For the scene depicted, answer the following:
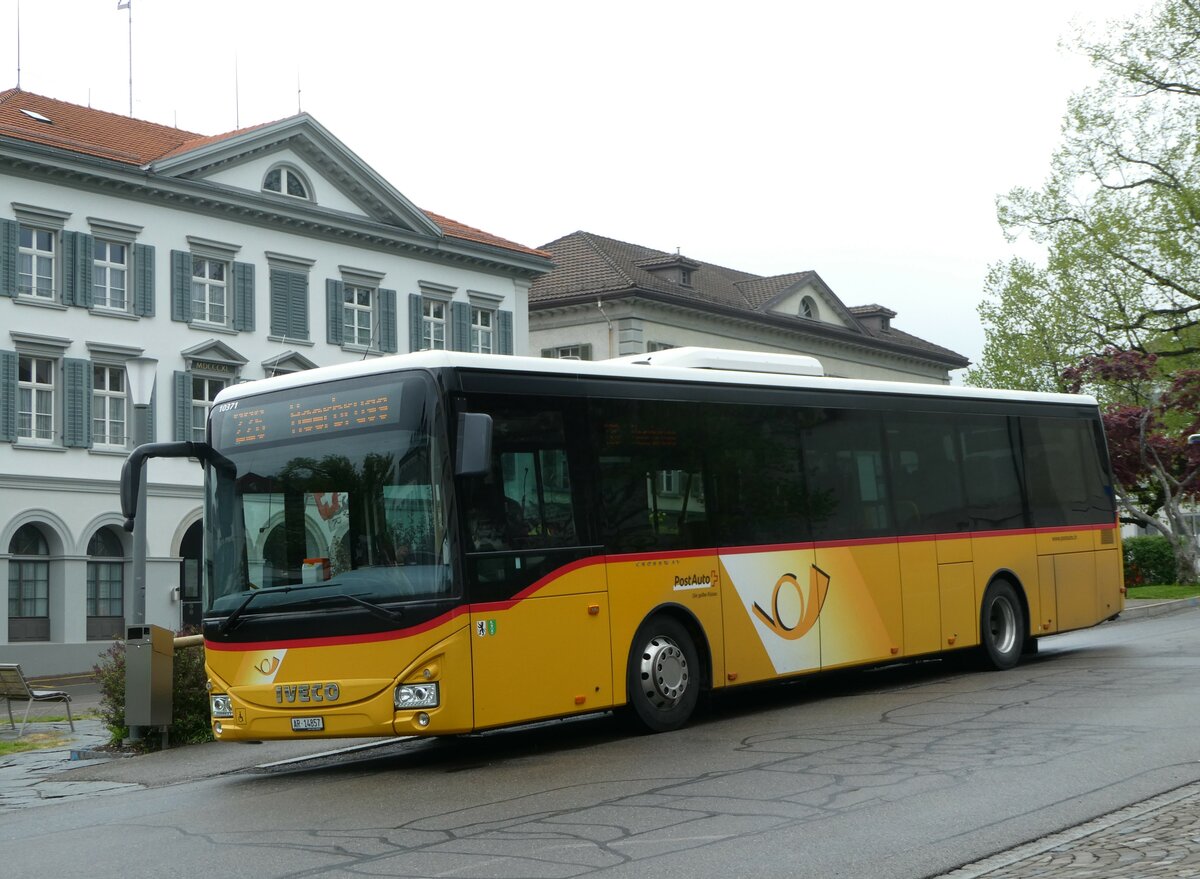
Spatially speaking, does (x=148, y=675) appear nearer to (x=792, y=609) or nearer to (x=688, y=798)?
(x=792, y=609)

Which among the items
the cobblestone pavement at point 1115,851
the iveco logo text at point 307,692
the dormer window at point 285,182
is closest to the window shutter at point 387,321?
the dormer window at point 285,182

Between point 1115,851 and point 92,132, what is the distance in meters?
37.7

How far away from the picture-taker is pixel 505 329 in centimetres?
4931

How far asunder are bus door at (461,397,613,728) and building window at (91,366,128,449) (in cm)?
2734

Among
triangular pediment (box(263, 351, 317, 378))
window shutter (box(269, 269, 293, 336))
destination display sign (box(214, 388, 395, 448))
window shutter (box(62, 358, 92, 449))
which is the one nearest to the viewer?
destination display sign (box(214, 388, 395, 448))

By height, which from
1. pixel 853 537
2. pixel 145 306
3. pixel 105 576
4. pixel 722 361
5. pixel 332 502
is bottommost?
pixel 853 537

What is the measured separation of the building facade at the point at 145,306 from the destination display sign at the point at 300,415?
2278cm

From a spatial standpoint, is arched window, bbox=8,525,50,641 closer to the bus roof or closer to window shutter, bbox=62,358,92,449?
window shutter, bbox=62,358,92,449

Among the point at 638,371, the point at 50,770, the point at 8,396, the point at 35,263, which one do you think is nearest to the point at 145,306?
the point at 35,263

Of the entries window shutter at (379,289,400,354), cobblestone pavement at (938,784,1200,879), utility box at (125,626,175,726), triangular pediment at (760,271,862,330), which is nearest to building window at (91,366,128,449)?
window shutter at (379,289,400,354)

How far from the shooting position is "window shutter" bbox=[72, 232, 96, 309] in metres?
36.7

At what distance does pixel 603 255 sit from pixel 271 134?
17669 millimetres

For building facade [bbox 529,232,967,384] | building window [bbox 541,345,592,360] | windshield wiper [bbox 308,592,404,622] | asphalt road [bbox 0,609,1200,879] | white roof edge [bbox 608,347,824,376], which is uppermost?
building facade [bbox 529,232,967,384]

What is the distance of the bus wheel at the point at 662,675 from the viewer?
1284 centimetres
